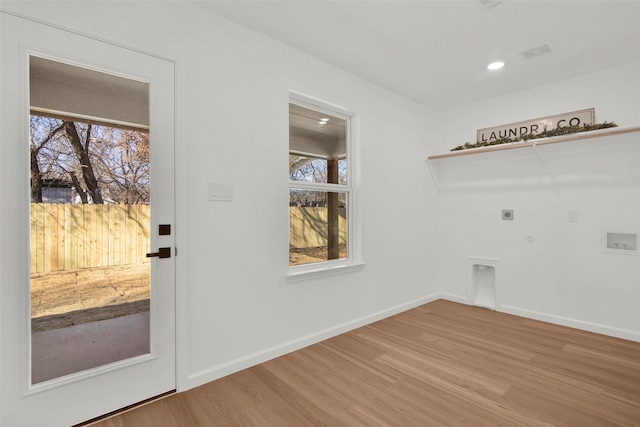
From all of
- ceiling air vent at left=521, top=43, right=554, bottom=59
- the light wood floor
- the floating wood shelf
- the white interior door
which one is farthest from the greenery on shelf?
the white interior door

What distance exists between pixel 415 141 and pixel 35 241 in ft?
11.9

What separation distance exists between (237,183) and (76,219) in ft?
3.18

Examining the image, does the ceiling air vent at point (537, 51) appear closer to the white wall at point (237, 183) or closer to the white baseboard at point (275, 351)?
the white wall at point (237, 183)

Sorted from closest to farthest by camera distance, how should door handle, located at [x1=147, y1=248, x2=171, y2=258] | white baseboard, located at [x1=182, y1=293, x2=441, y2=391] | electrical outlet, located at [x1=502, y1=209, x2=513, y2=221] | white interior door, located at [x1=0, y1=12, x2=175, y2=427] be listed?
white interior door, located at [x1=0, y1=12, x2=175, y2=427] < door handle, located at [x1=147, y1=248, x2=171, y2=258] < white baseboard, located at [x1=182, y1=293, x2=441, y2=391] < electrical outlet, located at [x1=502, y1=209, x2=513, y2=221]

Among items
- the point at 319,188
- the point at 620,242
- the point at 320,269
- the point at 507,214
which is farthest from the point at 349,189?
the point at 620,242

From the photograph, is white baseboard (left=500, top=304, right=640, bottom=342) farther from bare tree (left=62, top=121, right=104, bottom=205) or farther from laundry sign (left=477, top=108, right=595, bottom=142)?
bare tree (left=62, top=121, right=104, bottom=205)

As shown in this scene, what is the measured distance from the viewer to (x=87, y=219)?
1.76 metres

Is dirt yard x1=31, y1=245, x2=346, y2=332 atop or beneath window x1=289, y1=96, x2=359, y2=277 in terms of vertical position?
beneath

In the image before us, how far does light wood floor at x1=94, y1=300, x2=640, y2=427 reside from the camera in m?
1.79

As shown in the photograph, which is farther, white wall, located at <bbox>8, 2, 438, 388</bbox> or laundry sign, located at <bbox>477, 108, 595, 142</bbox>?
laundry sign, located at <bbox>477, 108, 595, 142</bbox>

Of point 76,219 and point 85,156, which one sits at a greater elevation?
point 85,156

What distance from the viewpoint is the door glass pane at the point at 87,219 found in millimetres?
1638

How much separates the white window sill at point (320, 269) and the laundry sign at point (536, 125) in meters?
2.17

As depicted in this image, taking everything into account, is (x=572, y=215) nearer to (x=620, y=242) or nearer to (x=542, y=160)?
(x=620, y=242)
